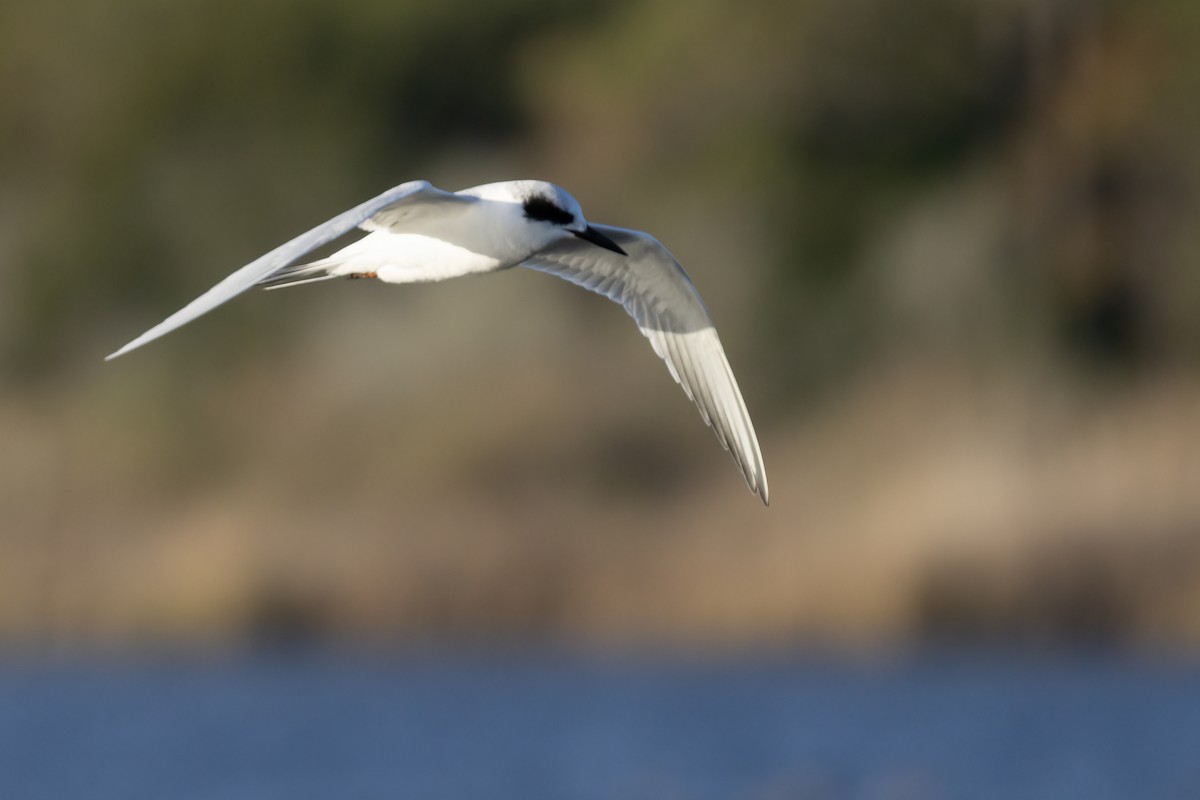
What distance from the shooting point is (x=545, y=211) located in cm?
668

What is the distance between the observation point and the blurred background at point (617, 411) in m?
16.4

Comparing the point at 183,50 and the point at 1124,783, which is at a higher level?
the point at 183,50

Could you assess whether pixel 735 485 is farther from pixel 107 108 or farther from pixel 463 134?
pixel 107 108

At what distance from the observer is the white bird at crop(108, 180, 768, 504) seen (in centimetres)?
589

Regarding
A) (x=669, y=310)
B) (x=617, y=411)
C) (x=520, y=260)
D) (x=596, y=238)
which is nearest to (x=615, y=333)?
(x=617, y=411)

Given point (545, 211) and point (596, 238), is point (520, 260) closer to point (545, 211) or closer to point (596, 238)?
point (545, 211)

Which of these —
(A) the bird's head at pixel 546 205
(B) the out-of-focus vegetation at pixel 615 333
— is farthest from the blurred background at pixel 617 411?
(A) the bird's head at pixel 546 205

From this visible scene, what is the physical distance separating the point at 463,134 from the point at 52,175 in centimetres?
425

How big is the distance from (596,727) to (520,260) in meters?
10.1

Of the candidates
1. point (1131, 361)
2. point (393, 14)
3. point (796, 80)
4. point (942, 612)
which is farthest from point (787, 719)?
point (393, 14)

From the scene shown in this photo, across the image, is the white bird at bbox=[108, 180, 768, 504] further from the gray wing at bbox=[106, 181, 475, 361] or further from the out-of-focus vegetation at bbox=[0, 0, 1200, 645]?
the out-of-focus vegetation at bbox=[0, 0, 1200, 645]

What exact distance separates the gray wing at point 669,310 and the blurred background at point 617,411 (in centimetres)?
697

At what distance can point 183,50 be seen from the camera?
2328 cm

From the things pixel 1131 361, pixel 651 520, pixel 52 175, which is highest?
pixel 52 175
